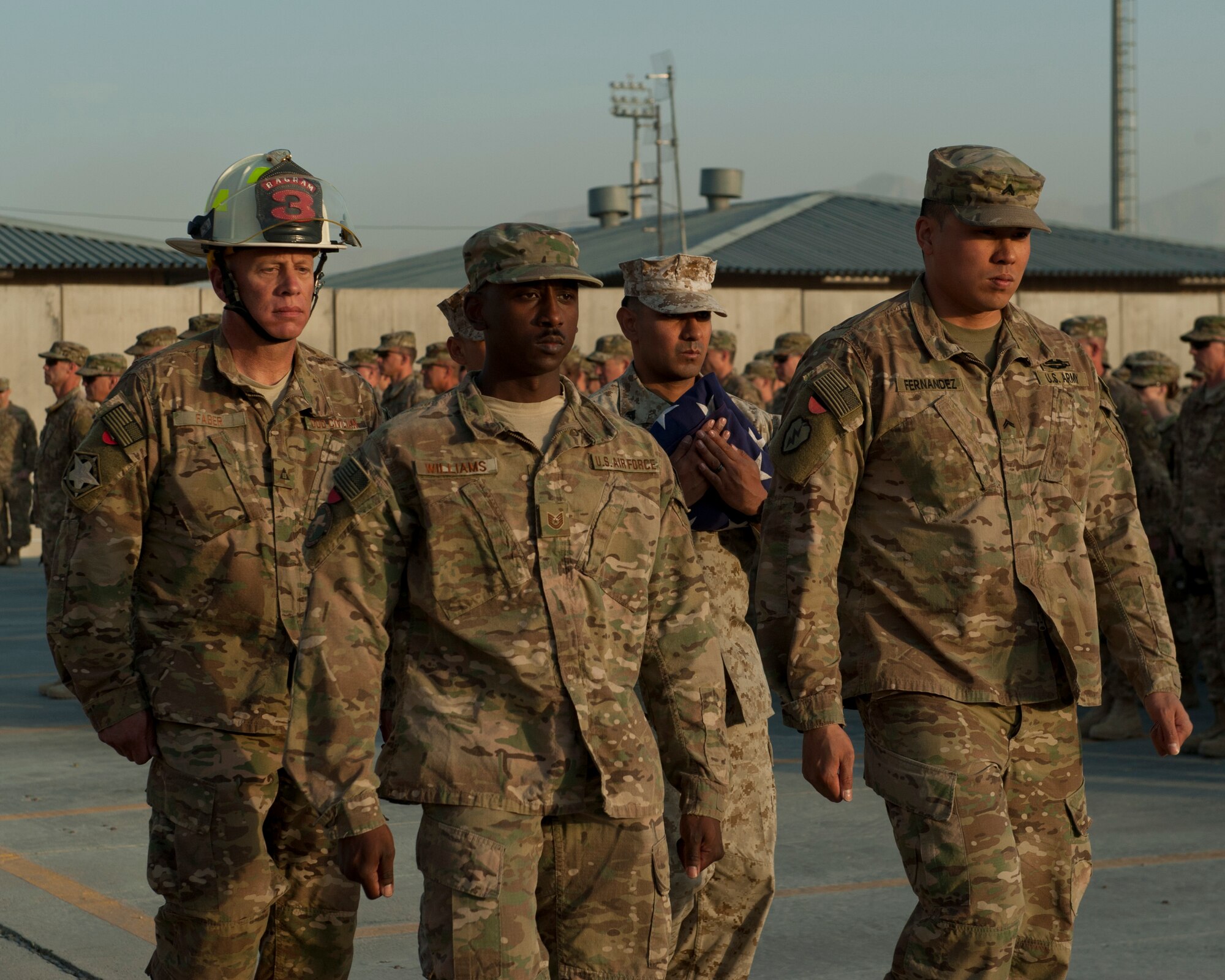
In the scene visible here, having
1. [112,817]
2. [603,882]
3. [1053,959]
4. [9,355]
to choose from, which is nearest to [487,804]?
[603,882]

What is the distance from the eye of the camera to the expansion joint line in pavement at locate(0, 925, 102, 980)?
5.77 meters

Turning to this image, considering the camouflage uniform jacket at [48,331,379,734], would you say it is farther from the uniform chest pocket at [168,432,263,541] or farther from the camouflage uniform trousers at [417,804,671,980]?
the camouflage uniform trousers at [417,804,671,980]

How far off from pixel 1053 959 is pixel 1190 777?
5.31m

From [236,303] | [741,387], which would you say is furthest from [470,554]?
[741,387]

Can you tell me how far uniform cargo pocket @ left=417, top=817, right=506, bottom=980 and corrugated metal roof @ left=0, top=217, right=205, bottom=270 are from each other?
25.8 meters

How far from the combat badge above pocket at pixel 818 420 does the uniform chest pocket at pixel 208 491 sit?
1.37 metres

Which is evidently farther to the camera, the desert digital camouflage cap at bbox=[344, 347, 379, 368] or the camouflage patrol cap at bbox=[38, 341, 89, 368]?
the desert digital camouflage cap at bbox=[344, 347, 379, 368]

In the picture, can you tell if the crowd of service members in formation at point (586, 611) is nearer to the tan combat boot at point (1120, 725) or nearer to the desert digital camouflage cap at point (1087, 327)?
the tan combat boot at point (1120, 725)

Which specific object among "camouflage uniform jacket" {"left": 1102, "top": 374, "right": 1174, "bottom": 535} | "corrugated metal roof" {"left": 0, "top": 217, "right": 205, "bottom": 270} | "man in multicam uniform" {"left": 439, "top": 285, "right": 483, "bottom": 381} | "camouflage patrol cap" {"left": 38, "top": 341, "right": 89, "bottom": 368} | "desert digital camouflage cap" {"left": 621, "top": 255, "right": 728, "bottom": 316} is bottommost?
"camouflage uniform jacket" {"left": 1102, "top": 374, "right": 1174, "bottom": 535}

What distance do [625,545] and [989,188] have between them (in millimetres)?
1378

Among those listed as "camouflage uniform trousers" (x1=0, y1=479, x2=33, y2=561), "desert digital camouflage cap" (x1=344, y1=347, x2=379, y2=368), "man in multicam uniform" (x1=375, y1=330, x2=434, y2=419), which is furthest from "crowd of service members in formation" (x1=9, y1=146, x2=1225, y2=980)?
"camouflage uniform trousers" (x1=0, y1=479, x2=33, y2=561)

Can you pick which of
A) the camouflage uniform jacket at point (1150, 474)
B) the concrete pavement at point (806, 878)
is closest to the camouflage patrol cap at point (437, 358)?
the concrete pavement at point (806, 878)

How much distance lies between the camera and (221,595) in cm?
464

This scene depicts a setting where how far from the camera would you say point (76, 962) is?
591 cm
